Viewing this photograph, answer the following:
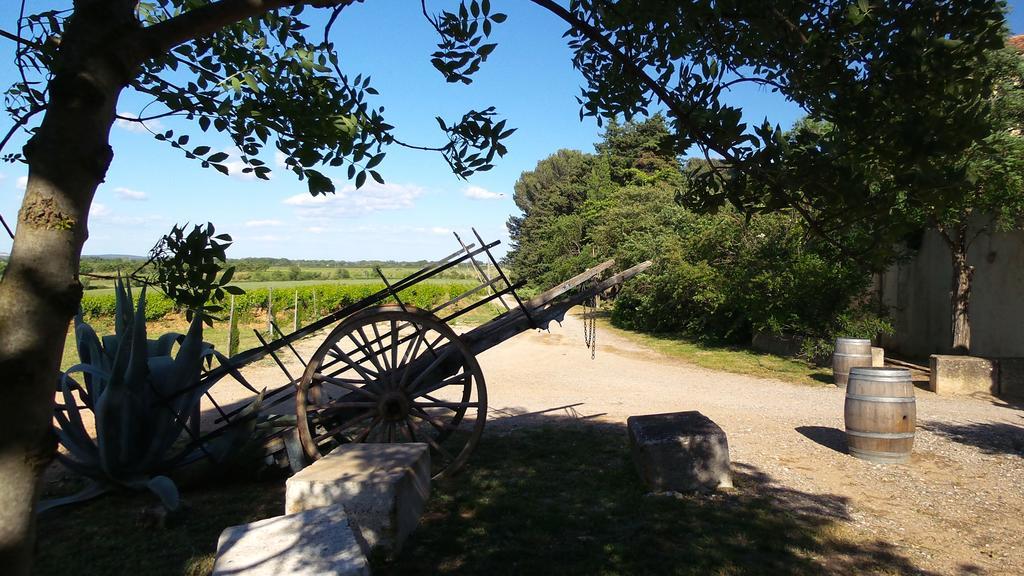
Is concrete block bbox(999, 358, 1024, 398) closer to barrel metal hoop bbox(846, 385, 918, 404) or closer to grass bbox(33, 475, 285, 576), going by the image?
barrel metal hoop bbox(846, 385, 918, 404)

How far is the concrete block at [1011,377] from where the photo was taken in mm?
9906

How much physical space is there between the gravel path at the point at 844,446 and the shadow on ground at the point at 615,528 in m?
0.30

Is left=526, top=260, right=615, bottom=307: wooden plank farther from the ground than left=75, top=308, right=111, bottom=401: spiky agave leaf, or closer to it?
farther from the ground

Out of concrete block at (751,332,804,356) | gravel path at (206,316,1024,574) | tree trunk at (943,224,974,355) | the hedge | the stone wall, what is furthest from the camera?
the hedge

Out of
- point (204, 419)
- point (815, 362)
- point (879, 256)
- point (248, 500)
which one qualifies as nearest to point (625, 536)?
point (879, 256)

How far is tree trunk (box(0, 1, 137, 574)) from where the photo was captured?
4.38 feet

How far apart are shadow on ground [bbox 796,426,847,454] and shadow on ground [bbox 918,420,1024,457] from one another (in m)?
1.10

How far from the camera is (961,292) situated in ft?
39.3

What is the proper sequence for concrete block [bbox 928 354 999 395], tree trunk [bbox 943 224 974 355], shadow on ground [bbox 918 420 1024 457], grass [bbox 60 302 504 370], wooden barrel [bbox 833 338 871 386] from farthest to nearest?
grass [bbox 60 302 504 370] < tree trunk [bbox 943 224 974 355] < wooden barrel [bbox 833 338 871 386] < concrete block [bbox 928 354 999 395] < shadow on ground [bbox 918 420 1024 457]

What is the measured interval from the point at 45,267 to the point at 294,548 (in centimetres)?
200

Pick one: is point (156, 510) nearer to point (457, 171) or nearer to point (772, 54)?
point (457, 171)

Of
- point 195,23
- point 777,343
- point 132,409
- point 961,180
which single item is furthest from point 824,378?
point 195,23

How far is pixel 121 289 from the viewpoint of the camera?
532cm

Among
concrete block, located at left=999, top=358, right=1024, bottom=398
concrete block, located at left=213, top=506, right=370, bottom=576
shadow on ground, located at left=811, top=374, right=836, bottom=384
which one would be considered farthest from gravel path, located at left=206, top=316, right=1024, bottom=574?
concrete block, located at left=213, top=506, right=370, bottom=576
